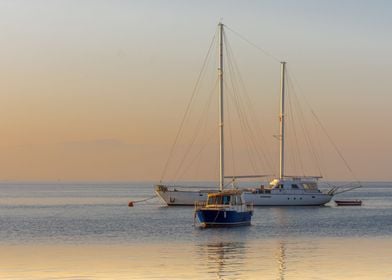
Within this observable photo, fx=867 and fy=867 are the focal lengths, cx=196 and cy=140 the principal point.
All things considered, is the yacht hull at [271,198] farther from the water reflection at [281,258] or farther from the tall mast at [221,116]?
the water reflection at [281,258]

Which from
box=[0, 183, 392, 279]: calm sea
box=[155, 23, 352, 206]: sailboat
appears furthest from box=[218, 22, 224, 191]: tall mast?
box=[155, 23, 352, 206]: sailboat

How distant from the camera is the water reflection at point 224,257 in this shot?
1594 inches

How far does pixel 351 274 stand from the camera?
39.7 metres

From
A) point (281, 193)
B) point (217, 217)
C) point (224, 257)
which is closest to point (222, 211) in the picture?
point (217, 217)

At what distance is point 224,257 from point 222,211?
25108 mm

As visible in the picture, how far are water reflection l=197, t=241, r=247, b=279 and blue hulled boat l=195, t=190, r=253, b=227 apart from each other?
13.4m

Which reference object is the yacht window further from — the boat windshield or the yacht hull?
the boat windshield

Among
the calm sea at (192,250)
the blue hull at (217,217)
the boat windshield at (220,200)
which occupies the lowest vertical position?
the calm sea at (192,250)

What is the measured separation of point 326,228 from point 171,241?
20.9m

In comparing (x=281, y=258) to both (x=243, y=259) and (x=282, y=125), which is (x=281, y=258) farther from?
(x=282, y=125)

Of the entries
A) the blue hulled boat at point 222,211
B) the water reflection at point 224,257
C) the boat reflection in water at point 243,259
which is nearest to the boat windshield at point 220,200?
the blue hulled boat at point 222,211

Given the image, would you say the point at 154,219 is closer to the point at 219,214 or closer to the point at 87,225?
the point at 87,225

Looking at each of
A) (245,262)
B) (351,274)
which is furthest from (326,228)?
(351,274)

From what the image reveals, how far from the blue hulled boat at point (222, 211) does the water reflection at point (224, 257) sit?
1337cm
